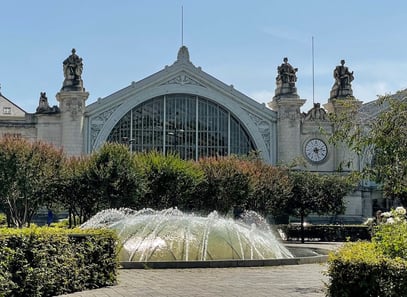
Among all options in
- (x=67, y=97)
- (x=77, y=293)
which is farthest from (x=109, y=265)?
(x=67, y=97)

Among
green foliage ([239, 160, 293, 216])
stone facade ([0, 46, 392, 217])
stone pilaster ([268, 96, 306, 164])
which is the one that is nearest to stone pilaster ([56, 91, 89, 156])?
stone facade ([0, 46, 392, 217])

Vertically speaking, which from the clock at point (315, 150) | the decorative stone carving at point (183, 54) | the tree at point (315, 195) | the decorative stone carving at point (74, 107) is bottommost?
the tree at point (315, 195)

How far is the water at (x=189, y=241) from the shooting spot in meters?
22.3

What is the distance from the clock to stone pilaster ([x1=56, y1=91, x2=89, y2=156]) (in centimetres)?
2303

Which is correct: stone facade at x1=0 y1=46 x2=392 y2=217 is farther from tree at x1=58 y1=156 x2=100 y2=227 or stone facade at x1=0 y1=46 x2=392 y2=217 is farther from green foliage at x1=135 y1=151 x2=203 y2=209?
green foliage at x1=135 y1=151 x2=203 y2=209

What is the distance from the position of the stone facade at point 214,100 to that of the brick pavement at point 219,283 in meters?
44.3

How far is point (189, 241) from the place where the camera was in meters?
22.9

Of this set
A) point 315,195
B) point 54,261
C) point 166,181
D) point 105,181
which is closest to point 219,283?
point 54,261

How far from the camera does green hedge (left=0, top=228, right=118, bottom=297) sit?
13.1 meters

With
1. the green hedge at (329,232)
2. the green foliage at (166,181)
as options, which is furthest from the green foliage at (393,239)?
the green hedge at (329,232)

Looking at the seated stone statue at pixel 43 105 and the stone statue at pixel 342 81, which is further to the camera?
the stone statue at pixel 342 81

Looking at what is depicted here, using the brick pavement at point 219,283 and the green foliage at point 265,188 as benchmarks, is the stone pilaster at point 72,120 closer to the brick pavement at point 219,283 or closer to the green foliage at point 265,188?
the green foliage at point 265,188

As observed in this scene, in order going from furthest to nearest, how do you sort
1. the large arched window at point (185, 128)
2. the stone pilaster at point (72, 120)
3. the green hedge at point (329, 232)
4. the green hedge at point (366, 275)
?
the large arched window at point (185, 128), the stone pilaster at point (72, 120), the green hedge at point (329, 232), the green hedge at point (366, 275)

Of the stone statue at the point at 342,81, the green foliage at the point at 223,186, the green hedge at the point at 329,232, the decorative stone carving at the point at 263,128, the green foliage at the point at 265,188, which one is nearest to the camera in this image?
the green foliage at the point at 223,186
